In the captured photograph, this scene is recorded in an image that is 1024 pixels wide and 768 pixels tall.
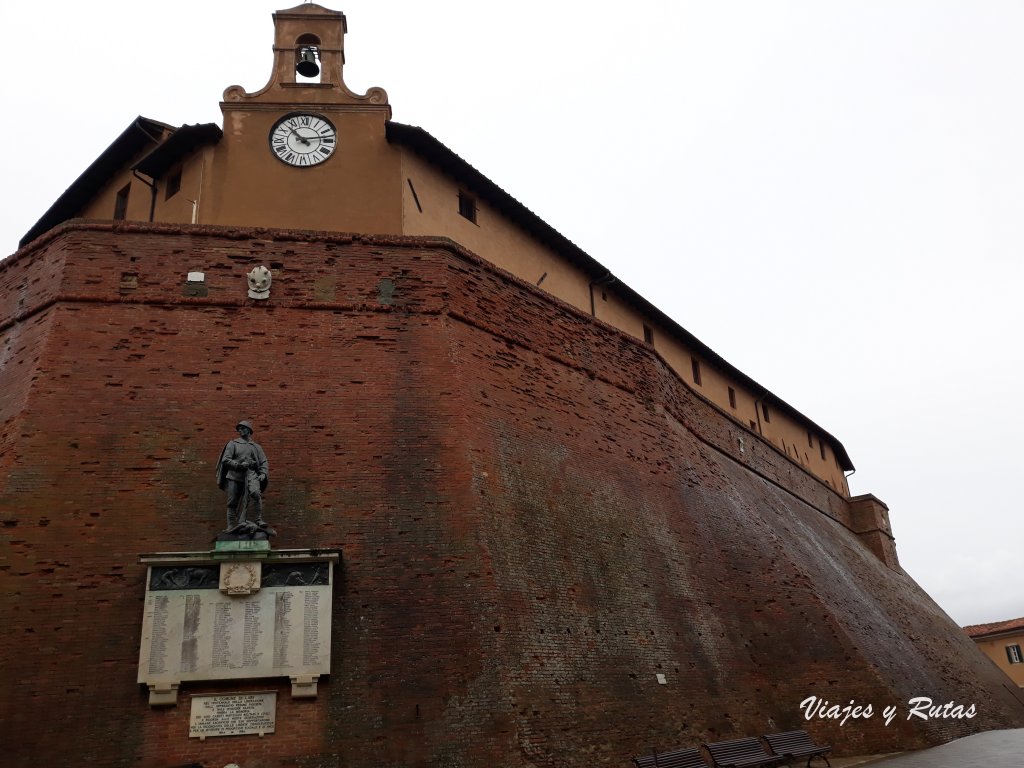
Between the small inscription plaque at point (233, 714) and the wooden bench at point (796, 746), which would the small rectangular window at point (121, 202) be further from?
the wooden bench at point (796, 746)

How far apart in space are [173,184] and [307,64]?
3024 mm

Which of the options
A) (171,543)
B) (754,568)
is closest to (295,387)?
(171,543)

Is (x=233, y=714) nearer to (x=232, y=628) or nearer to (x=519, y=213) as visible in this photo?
(x=232, y=628)

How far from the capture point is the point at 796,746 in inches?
439

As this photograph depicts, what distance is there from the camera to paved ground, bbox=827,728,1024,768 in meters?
10.7

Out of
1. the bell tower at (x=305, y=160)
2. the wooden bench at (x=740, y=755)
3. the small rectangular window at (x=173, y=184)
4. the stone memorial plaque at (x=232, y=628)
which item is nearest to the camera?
the stone memorial plaque at (x=232, y=628)

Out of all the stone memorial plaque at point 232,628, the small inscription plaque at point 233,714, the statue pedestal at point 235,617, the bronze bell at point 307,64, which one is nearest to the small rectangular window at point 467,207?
the bronze bell at point 307,64

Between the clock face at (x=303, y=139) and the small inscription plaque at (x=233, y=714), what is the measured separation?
7.90 m

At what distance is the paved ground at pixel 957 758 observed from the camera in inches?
420

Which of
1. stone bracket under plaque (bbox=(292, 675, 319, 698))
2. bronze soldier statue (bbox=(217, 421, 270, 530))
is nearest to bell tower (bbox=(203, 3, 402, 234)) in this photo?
bronze soldier statue (bbox=(217, 421, 270, 530))

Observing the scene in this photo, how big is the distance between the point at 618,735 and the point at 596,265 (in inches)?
395

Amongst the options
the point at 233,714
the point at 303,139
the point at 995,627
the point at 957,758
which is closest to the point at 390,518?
the point at 233,714

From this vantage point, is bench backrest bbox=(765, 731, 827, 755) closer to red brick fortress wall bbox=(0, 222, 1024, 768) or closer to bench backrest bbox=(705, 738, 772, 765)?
bench backrest bbox=(705, 738, 772, 765)

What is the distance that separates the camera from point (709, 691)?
37.5 ft
